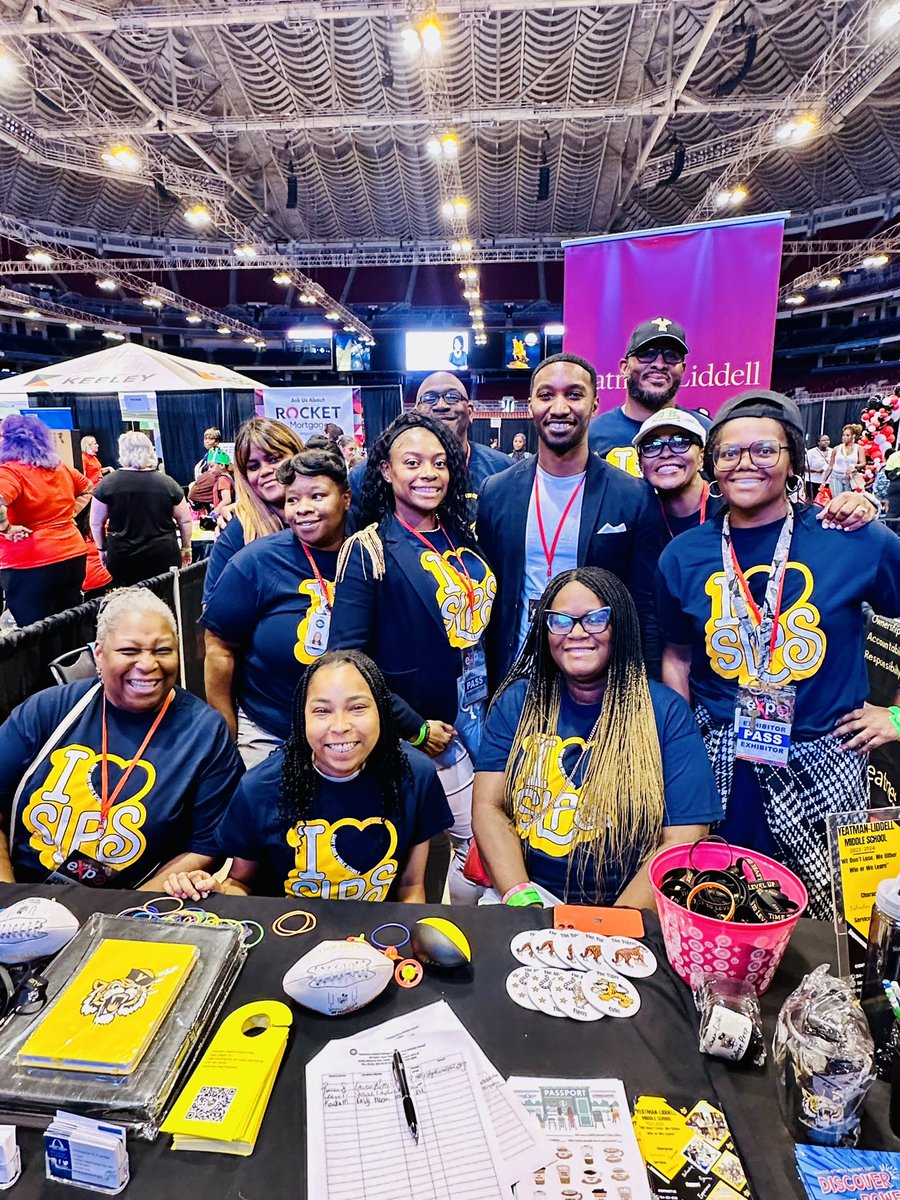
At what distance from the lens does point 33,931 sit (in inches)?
42.4

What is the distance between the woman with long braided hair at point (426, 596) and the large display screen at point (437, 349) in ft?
53.1

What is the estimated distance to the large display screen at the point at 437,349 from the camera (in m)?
17.2

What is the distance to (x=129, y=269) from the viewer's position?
1583 cm

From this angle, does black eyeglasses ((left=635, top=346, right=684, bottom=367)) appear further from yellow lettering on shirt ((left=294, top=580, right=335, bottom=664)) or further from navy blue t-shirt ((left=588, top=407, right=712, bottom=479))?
yellow lettering on shirt ((left=294, top=580, right=335, bottom=664))

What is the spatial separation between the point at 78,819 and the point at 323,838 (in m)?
0.57

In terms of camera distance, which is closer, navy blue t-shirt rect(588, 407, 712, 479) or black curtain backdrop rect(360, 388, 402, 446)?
navy blue t-shirt rect(588, 407, 712, 479)

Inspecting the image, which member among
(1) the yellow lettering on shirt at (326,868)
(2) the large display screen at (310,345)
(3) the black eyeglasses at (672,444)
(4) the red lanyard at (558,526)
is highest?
(2) the large display screen at (310,345)

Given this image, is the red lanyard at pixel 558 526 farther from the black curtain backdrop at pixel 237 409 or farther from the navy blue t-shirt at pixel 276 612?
the black curtain backdrop at pixel 237 409

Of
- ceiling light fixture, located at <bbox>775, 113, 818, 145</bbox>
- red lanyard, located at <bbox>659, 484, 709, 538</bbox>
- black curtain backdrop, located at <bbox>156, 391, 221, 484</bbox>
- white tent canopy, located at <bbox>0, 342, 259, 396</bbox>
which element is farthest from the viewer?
black curtain backdrop, located at <bbox>156, 391, 221, 484</bbox>

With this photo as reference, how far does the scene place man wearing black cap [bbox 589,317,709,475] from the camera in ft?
8.16

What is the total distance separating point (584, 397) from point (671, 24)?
6.40 meters

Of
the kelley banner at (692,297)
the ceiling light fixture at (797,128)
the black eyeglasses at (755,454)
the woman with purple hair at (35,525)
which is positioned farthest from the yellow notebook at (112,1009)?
the ceiling light fixture at (797,128)

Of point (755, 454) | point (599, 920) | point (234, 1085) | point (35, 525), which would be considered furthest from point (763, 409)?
point (35, 525)

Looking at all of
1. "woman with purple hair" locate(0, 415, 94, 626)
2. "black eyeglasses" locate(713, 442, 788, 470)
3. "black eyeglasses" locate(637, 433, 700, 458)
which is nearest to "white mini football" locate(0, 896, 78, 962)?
"black eyeglasses" locate(713, 442, 788, 470)
